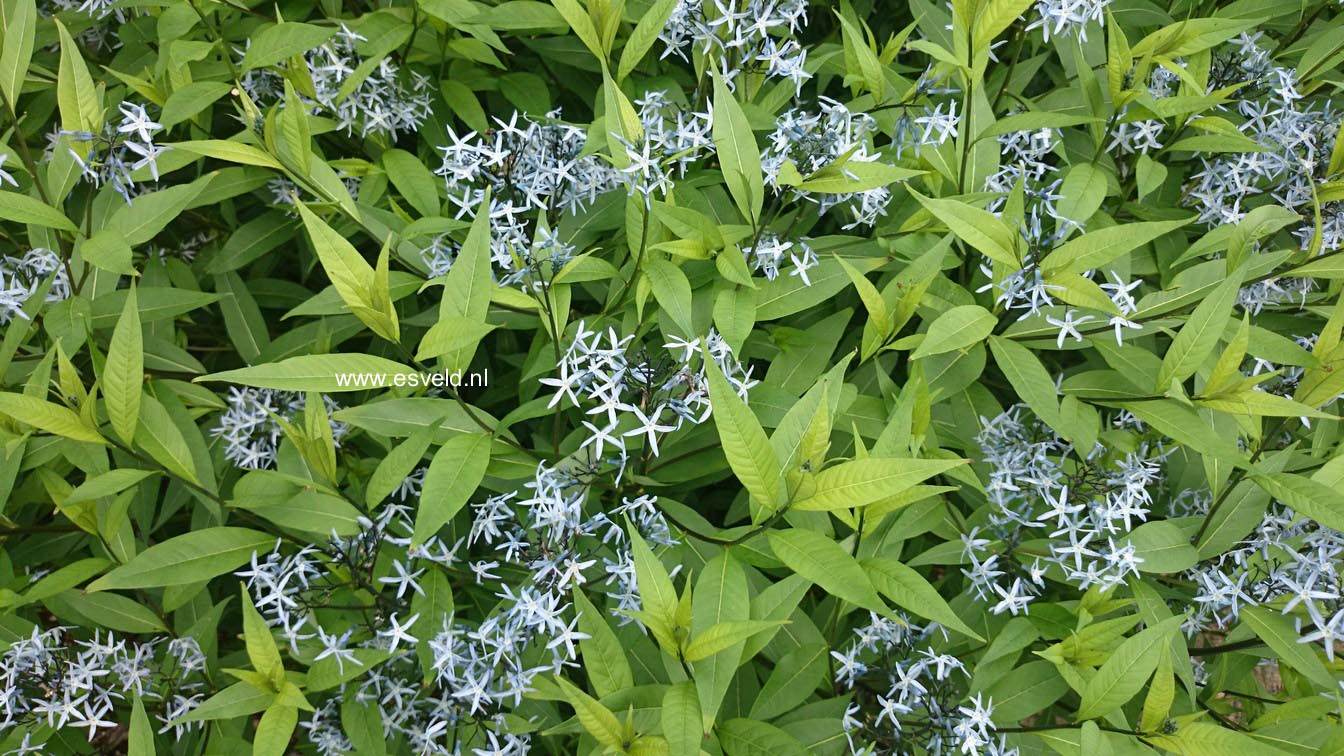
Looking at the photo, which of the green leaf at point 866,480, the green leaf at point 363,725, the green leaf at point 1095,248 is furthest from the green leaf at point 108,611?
the green leaf at point 1095,248

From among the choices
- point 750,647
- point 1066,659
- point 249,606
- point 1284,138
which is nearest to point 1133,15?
point 1284,138

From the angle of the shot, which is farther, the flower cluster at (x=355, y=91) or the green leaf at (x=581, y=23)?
the flower cluster at (x=355, y=91)

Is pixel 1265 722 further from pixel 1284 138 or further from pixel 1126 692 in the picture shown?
pixel 1284 138

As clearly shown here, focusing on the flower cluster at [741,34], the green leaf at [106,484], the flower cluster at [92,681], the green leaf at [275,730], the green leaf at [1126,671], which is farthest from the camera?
the flower cluster at [741,34]

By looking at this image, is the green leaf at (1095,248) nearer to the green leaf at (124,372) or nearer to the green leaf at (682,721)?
the green leaf at (682,721)

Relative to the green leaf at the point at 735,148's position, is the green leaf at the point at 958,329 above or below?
below

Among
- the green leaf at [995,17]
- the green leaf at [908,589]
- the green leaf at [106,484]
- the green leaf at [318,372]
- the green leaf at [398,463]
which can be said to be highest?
the green leaf at [995,17]
